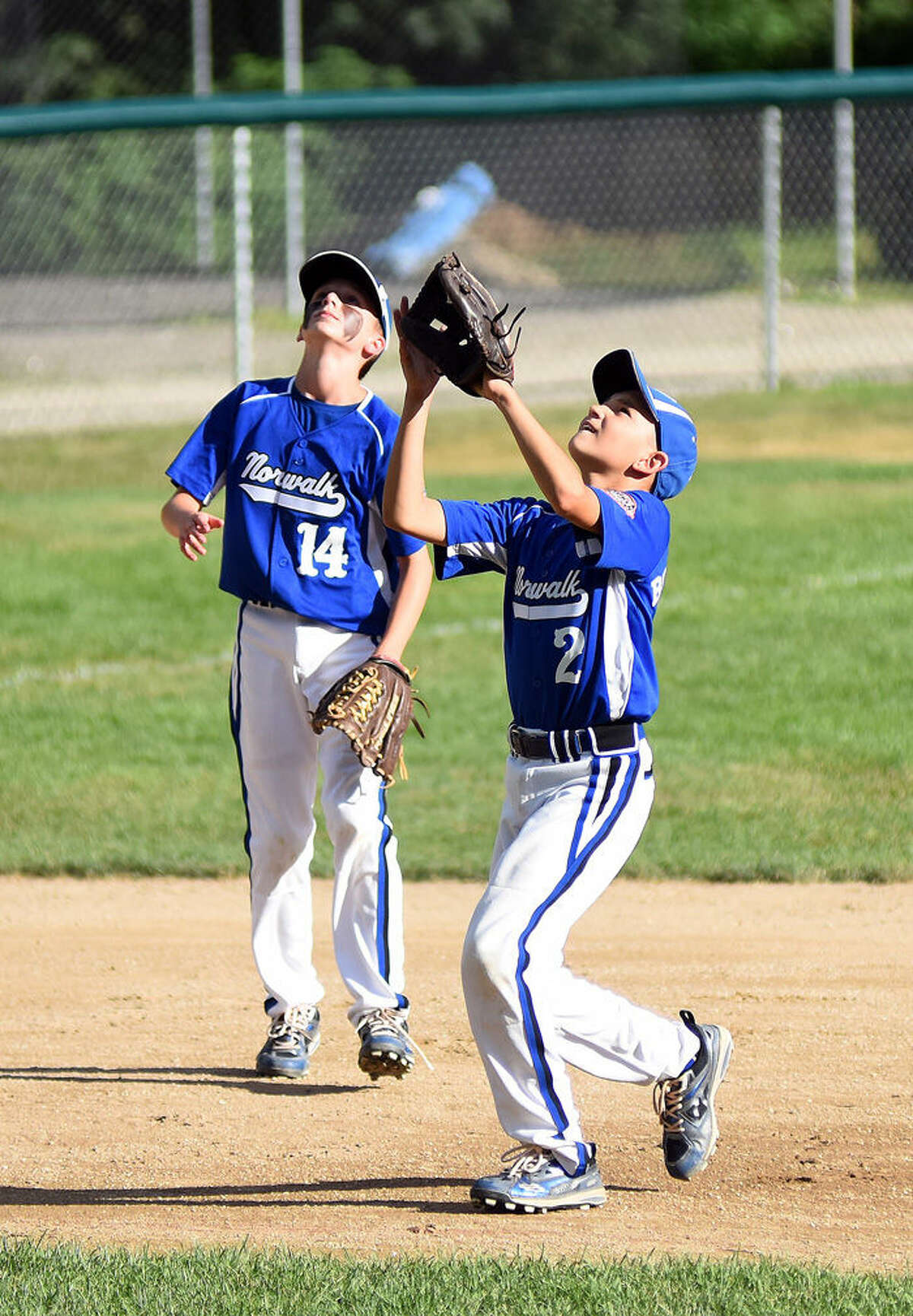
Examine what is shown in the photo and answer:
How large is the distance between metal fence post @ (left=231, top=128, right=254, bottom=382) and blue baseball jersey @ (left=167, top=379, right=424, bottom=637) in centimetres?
1007

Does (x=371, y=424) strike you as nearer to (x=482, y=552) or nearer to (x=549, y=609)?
(x=482, y=552)

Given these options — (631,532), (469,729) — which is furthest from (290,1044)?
(469,729)

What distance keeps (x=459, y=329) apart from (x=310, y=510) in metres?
1.09

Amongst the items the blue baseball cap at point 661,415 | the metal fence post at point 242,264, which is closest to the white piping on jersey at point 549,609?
the blue baseball cap at point 661,415

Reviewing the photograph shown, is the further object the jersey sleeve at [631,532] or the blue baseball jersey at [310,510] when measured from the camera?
the blue baseball jersey at [310,510]

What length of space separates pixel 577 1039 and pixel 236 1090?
1.21 metres

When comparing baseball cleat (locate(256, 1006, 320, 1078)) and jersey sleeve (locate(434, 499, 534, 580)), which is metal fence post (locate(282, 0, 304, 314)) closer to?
baseball cleat (locate(256, 1006, 320, 1078))

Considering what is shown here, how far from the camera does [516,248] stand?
18953 millimetres

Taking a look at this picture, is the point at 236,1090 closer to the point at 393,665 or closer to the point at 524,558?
the point at 393,665

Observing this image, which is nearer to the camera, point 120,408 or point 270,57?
point 120,408

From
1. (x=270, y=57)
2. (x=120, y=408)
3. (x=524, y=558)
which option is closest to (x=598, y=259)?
(x=120, y=408)

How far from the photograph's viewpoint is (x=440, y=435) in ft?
52.9

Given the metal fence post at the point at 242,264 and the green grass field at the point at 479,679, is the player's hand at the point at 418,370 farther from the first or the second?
the metal fence post at the point at 242,264

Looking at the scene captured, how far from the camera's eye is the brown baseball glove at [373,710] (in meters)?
4.44
